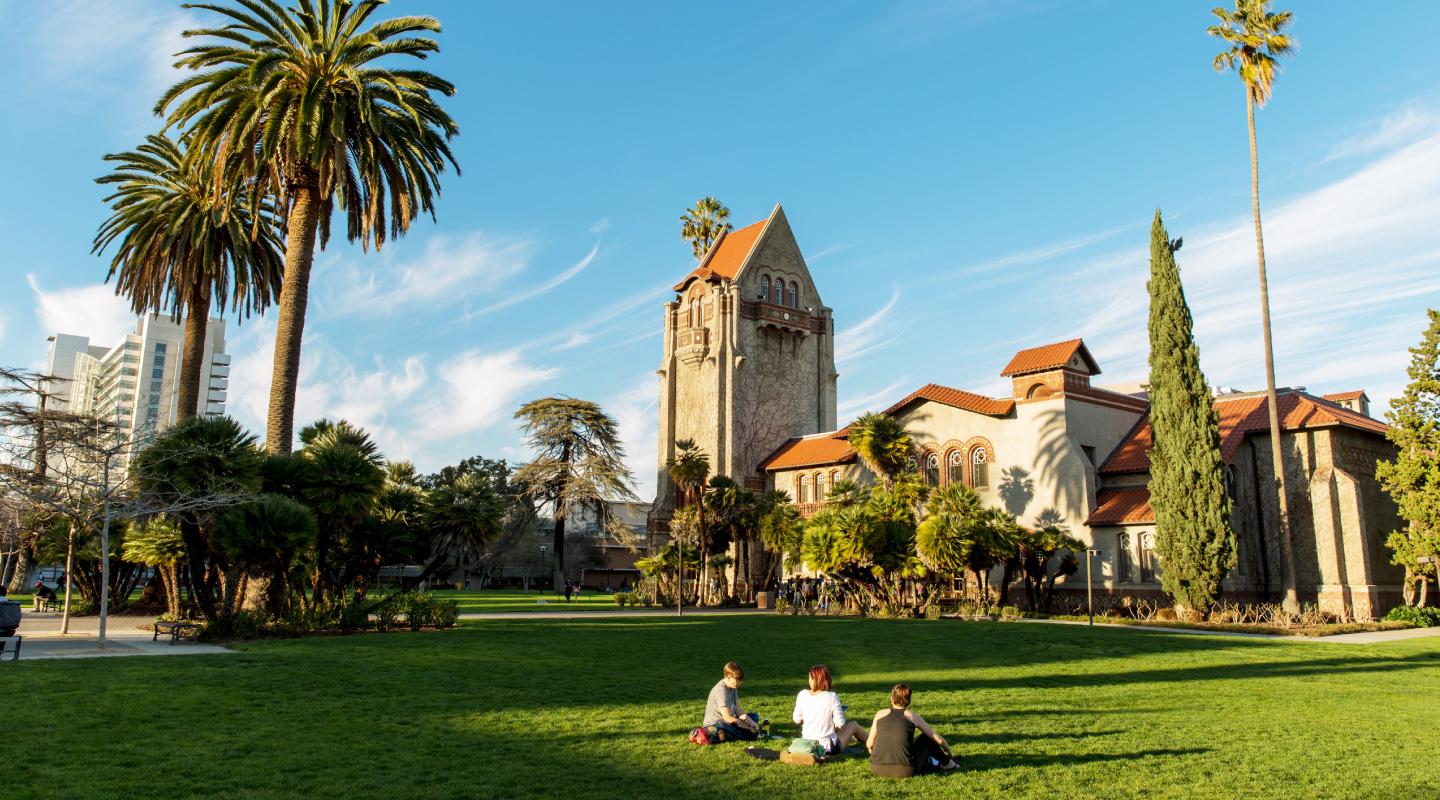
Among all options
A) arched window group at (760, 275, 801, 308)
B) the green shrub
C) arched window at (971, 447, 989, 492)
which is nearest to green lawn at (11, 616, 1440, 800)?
the green shrub

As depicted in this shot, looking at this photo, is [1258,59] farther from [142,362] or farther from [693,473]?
[142,362]

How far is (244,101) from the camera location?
2430 centimetres

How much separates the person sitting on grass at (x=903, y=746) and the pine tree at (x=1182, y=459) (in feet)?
86.7

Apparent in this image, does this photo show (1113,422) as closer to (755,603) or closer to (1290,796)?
→ (755,603)

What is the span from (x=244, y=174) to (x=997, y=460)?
31170 mm

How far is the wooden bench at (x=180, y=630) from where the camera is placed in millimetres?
20297

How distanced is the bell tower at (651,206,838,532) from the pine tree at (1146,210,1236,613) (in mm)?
25123

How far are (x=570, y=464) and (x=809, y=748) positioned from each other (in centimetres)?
5251

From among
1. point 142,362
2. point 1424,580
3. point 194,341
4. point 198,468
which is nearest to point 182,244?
point 194,341

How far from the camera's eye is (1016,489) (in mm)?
39969

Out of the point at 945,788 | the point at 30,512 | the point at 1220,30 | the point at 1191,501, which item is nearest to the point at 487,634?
the point at 30,512

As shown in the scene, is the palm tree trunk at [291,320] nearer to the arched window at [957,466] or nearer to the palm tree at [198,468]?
the palm tree at [198,468]

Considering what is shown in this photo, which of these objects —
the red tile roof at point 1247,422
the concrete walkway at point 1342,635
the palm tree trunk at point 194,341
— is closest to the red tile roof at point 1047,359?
the red tile roof at point 1247,422

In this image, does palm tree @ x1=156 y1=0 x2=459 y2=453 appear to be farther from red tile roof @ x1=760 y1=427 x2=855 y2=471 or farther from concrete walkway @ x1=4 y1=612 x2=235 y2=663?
red tile roof @ x1=760 y1=427 x2=855 y2=471
